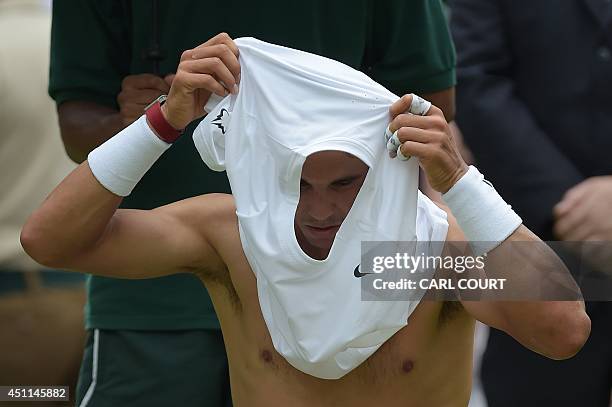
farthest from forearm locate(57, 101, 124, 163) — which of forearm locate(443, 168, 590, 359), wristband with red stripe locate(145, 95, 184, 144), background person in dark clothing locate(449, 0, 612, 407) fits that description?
forearm locate(443, 168, 590, 359)

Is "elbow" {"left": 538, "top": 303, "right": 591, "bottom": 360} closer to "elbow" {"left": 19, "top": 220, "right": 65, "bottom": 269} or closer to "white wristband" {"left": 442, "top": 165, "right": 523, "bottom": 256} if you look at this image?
"white wristband" {"left": 442, "top": 165, "right": 523, "bottom": 256}

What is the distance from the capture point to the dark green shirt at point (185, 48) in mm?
4617

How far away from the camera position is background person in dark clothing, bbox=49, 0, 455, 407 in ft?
15.1

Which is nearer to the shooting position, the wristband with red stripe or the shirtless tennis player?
the shirtless tennis player

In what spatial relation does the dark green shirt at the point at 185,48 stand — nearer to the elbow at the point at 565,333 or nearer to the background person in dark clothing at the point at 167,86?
the background person in dark clothing at the point at 167,86

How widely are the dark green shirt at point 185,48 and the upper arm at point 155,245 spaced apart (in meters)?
0.37

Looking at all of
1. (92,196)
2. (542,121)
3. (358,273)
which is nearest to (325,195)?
(358,273)

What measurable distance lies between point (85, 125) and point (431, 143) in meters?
1.35

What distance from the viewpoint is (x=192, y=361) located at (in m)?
4.70

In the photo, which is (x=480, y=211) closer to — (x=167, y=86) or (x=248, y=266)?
(x=248, y=266)

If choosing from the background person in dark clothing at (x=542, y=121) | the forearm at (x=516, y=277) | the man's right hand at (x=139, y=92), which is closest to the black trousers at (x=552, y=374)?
the background person in dark clothing at (x=542, y=121)

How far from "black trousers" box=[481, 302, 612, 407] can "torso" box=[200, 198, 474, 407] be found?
0.59 metres

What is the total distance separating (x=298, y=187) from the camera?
13.0ft

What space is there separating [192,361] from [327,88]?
3.76 feet
